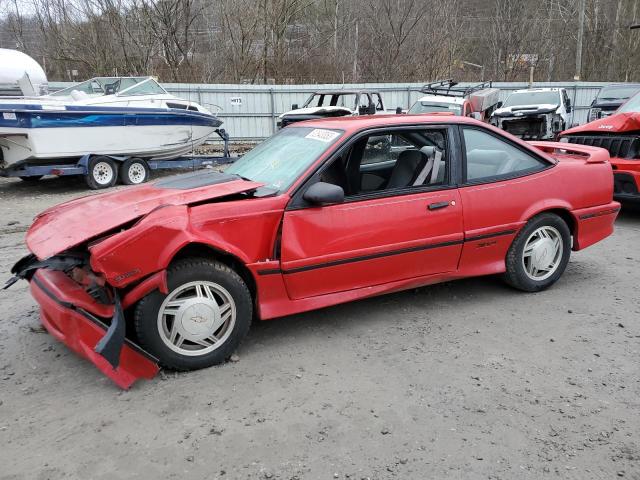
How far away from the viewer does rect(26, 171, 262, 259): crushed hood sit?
3.26 m

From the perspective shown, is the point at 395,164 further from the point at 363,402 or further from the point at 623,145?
the point at 623,145

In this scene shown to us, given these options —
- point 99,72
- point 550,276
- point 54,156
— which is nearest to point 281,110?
point 99,72

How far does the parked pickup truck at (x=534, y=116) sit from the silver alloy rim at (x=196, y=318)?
44.5ft

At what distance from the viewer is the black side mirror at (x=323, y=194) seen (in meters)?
3.59

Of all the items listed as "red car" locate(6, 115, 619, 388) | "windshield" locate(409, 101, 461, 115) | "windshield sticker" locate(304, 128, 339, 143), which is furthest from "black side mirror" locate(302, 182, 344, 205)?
"windshield" locate(409, 101, 461, 115)

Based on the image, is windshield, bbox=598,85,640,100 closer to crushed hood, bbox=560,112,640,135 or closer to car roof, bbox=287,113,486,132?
crushed hood, bbox=560,112,640,135

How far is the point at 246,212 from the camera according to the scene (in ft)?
11.5

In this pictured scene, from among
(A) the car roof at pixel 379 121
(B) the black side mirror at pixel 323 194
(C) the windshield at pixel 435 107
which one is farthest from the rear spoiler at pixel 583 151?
(C) the windshield at pixel 435 107

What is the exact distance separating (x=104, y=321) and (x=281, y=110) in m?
16.4

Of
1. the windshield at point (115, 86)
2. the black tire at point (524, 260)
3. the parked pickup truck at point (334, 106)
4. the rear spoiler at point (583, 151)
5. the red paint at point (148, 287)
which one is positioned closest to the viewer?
the red paint at point (148, 287)

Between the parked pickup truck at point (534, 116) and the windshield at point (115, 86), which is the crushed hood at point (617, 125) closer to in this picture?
the parked pickup truck at point (534, 116)

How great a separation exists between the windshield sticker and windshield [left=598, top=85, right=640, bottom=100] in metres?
15.3

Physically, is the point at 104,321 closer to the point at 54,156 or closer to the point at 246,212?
the point at 246,212

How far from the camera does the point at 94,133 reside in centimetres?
1054
